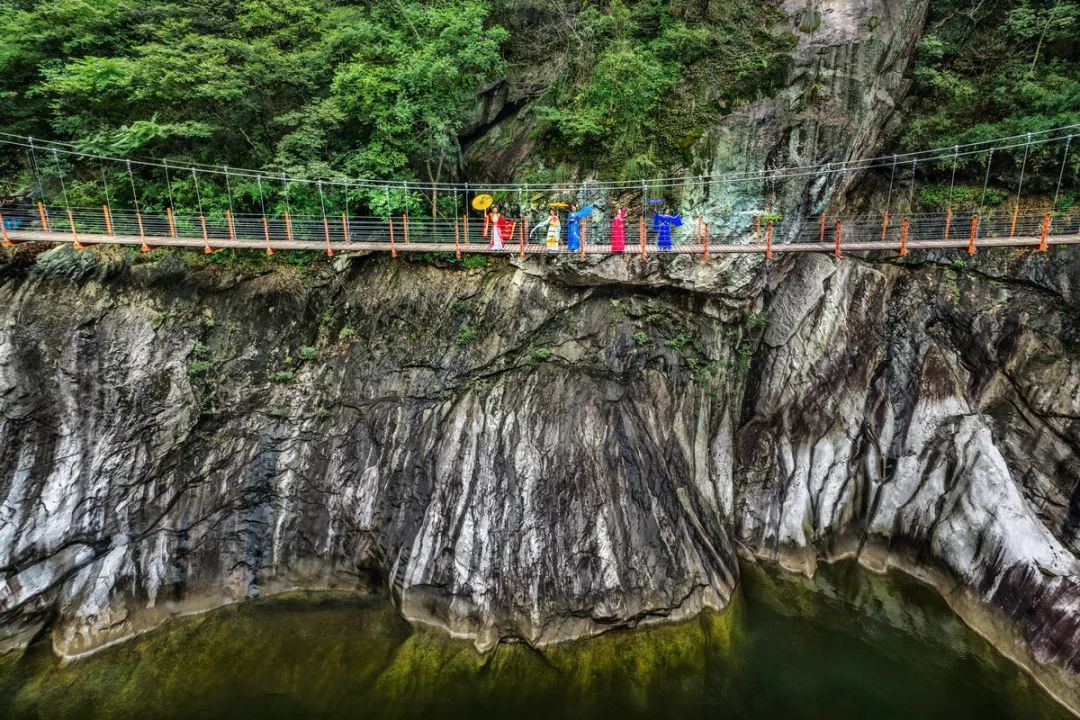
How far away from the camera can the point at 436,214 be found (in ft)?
34.3

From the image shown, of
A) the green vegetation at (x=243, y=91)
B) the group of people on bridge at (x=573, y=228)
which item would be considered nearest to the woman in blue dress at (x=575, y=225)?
the group of people on bridge at (x=573, y=228)

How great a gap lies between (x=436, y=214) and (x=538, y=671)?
7586 mm

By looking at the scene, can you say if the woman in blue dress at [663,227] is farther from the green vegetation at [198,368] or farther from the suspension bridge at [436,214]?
the green vegetation at [198,368]

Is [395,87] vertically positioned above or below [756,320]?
above

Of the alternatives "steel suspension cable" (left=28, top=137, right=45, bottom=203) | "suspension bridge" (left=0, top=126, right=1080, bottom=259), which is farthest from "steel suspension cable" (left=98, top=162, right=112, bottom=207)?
"steel suspension cable" (left=28, top=137, right=45, bottom=203)

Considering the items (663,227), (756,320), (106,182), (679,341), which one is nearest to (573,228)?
(663,227)

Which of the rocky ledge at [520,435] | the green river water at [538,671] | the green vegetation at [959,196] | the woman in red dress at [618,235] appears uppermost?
the green vegetation at [959,196]

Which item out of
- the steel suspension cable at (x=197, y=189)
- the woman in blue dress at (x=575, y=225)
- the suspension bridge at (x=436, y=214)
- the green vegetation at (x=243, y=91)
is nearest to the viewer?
the suspension bridge at (x=436, y=214)

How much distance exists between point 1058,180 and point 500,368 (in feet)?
32.7

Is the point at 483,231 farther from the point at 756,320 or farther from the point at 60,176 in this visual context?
the point at 60,176

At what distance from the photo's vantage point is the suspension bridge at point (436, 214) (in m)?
9.41

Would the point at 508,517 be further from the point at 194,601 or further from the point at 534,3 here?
the point at 534,3

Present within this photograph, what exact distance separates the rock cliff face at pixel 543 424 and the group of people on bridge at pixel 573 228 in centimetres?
42

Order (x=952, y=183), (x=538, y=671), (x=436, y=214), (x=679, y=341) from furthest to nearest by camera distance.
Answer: (x=952, y=183) → (x=436, y=214) → (x=679, y=341) → (x=538, y=671)
